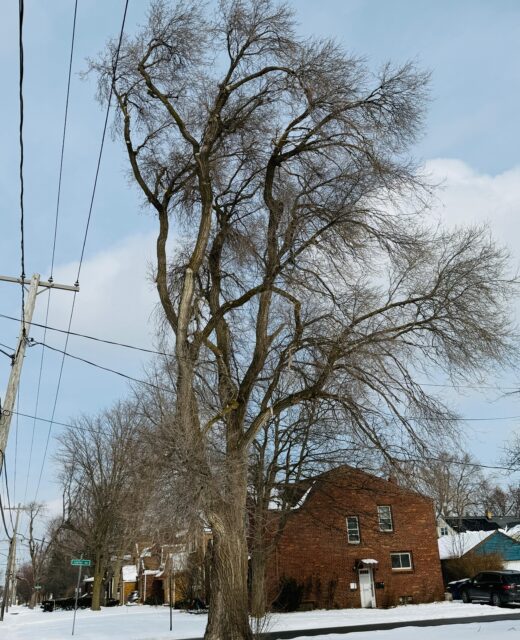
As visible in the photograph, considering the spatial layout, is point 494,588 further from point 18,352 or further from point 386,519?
point 18,352

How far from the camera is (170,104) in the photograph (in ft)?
55.6

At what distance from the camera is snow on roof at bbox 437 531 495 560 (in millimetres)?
47219

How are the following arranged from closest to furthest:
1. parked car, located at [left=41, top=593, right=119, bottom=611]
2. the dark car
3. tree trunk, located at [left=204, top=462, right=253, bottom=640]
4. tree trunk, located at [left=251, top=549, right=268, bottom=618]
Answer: tree trunk, located at [left=204, top=462, right=253, bottom=640] → tree trunk, located at [left=251, top=549, right=268, bottom=618] → the dark car → parked car, located at [left=41, top=593, right=119, bottom=611]

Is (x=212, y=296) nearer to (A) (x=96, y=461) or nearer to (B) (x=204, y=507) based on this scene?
(B) (x=204, y=507)

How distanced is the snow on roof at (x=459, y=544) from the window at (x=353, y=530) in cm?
1544

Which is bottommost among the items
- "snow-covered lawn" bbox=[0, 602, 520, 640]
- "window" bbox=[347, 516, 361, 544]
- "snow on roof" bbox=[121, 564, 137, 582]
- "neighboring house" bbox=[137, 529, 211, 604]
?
"snow-covered lawn" bbox=[0, 602, 520, 640]

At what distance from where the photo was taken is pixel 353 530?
111 feet

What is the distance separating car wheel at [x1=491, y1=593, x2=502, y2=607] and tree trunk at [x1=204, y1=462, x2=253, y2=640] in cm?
2071

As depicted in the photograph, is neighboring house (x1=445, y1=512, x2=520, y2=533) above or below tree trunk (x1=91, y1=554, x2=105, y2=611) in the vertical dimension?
above

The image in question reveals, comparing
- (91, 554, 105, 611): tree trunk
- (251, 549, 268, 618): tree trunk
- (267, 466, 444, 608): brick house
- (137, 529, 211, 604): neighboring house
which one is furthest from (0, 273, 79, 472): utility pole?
(91, 554, 105, 611): tree trunk

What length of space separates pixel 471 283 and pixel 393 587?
913 inches

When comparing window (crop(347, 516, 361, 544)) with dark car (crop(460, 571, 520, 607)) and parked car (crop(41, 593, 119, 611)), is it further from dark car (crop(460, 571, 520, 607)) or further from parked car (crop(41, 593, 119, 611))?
parked car (crop(41, 593, 119, 611))

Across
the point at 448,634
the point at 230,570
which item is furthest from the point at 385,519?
the point at 230,570

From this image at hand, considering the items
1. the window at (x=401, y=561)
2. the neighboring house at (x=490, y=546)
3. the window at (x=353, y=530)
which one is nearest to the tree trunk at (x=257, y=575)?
the window at (x=353, y=530)
